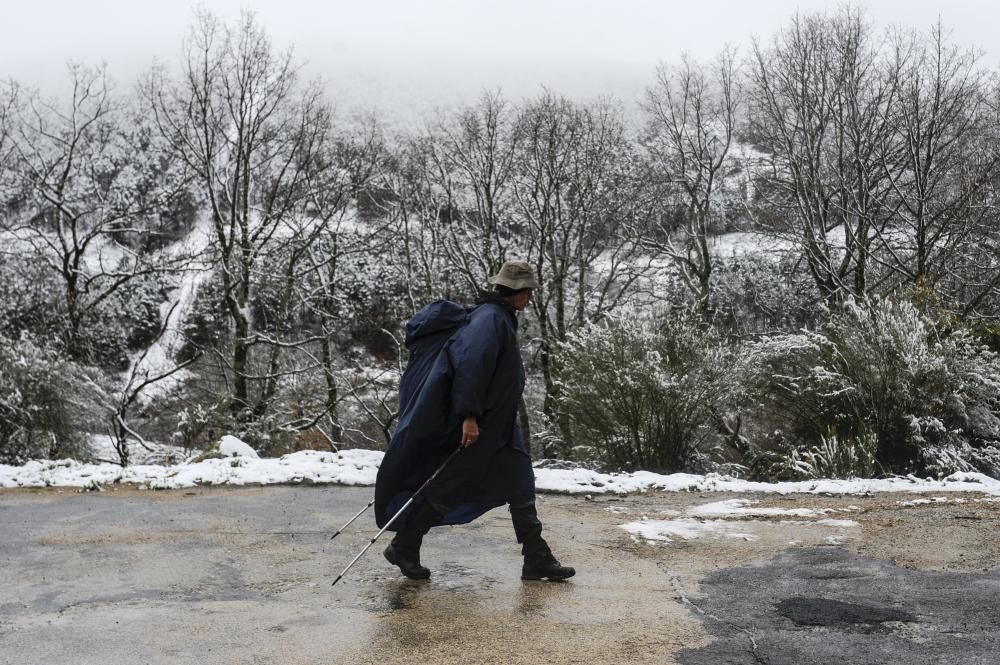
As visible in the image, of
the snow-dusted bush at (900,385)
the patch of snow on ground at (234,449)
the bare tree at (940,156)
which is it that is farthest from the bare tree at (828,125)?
the patch of snow on ground at (234,449)

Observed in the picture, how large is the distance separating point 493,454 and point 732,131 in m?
23.7

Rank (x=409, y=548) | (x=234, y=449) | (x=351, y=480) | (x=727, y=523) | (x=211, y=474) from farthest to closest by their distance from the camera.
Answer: (x=234, y=449), (x=211, y=474), (x=351, y=480), (x=727, y=523), (x=409, y=548)

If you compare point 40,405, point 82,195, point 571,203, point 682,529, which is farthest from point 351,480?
point 82,195

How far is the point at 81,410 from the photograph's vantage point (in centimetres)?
1405

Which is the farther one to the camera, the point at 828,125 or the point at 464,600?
the point at 828,125

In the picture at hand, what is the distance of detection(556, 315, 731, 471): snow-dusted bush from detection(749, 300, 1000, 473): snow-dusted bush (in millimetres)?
1195

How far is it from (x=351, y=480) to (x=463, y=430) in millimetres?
5074

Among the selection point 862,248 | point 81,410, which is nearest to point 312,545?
point 81,410

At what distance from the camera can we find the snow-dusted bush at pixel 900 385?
36.8 ft

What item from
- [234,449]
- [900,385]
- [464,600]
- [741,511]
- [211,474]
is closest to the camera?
[464,600]

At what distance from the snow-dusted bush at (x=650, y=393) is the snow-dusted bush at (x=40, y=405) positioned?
8339 millimetres

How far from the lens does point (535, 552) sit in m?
4.77

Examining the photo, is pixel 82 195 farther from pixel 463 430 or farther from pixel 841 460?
pixel 463 430

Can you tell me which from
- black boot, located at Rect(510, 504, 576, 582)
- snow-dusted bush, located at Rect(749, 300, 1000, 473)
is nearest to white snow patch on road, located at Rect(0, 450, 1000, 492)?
snow-dusted bush, located at Rect(749, 300, 1000, 473)
